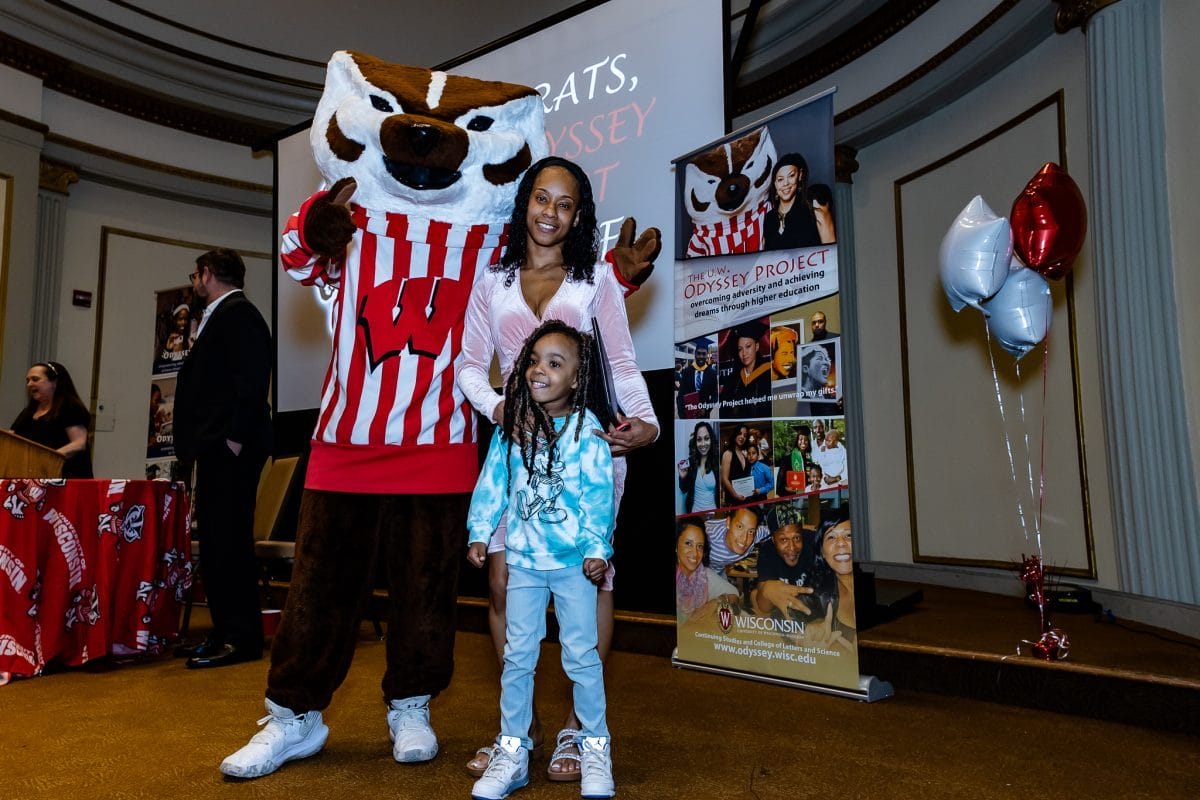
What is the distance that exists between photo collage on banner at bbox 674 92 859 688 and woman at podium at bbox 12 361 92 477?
2.52m

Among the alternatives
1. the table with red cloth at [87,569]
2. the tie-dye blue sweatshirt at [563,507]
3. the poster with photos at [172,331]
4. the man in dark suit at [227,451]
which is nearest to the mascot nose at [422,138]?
the tie-dye blue sweatshirt at [563,507]

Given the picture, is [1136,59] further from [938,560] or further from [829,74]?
[938,560]

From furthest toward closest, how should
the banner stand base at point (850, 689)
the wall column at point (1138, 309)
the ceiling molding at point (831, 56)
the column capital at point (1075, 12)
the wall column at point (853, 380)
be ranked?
the wall column at point (853, 380)
the ceiling molding at point (831, 56)
the column capital at point (1075, 12)
the wall column at point (1138, 309)
the banner stand base at point (850, 689)

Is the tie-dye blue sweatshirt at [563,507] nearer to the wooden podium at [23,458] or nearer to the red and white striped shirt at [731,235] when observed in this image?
the red and white striped shirt at [731,235]

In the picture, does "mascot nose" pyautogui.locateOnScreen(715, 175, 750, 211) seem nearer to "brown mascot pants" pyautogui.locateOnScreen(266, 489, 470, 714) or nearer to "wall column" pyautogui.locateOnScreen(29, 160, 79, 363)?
"brown mascot pants" pyautogui.locateOnScreen(266, 489, 470, 714)

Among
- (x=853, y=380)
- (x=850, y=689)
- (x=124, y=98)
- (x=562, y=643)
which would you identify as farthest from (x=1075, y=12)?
(x=124, y=98)

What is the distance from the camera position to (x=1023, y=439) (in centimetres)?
431

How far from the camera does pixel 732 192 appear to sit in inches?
107

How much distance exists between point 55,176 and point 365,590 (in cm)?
535

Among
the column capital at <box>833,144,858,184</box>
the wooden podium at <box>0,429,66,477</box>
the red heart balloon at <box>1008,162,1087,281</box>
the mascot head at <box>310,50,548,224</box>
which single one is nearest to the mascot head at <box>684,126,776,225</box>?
the red heart balloon at <box>1008,162,1087,281</box>

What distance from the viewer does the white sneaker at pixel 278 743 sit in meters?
1.63

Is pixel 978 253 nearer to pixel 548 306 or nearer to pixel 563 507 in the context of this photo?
pixel 548 306

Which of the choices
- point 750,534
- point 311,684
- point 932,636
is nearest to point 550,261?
point 311,684

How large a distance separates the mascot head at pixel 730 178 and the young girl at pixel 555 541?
4.29 ft
